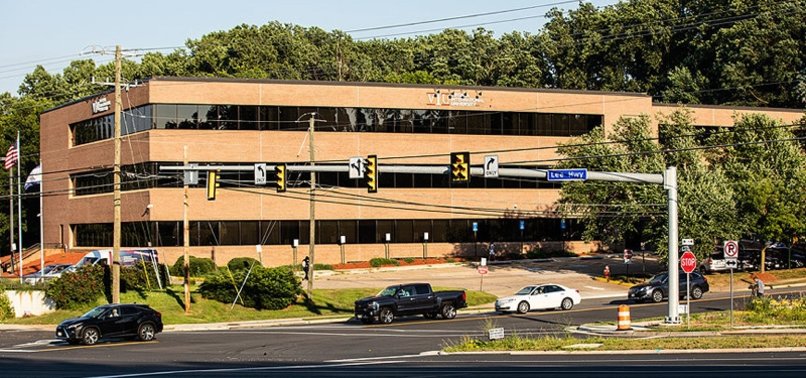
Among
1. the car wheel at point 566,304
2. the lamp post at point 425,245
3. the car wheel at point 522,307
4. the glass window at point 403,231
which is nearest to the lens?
the car wheel at point 522,307

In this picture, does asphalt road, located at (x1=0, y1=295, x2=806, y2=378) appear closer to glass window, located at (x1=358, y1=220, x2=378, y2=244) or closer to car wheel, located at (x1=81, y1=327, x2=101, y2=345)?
car wheel, located at (x1=81, y1=327, x2=101, y2=345)

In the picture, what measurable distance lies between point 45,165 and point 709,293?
5765 centimetres

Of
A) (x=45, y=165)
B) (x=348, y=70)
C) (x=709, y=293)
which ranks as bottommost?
(x=709, y=293)

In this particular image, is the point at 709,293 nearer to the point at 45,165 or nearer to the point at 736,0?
the point at 45,165

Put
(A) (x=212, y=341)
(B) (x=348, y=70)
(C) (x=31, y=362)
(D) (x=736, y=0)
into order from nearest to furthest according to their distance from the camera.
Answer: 1. (C) (x=31, y=362)
2. (A) (x=212, y=341)
3. (D) (x=736, y=0)
4. (B) (x=348, y=70)

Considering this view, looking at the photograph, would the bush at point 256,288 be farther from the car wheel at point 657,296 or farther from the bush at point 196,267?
the car wheel at point 657,296

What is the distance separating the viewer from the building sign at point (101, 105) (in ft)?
257

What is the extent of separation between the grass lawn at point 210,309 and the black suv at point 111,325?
29.7ft

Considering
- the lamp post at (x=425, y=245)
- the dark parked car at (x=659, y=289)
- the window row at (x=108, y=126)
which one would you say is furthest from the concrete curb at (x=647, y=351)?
the window row at (x=108, y=126)

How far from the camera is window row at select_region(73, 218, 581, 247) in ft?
243

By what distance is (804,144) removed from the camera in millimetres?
85250

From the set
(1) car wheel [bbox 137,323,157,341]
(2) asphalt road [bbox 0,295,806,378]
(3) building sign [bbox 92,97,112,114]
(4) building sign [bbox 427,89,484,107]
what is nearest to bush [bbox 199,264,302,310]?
(2) asphalt road [bbox 0,295,806,378]

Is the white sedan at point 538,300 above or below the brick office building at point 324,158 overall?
below

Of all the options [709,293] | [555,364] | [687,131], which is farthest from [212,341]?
[687,131]
